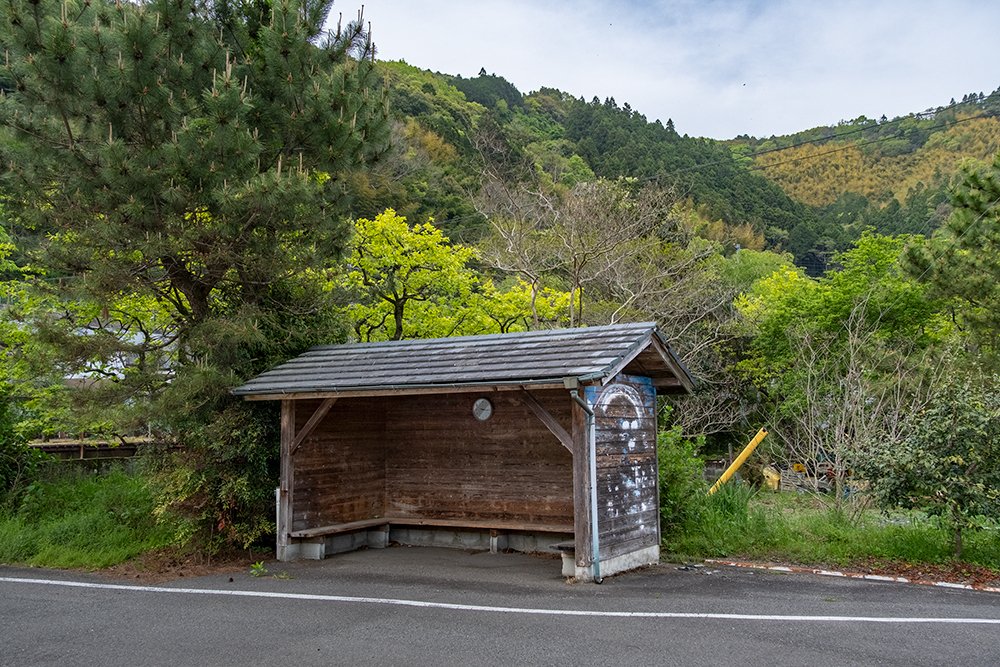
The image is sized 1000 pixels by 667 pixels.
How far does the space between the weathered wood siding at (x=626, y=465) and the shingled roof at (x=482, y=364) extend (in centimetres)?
40

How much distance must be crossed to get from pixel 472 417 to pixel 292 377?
8.51 feet

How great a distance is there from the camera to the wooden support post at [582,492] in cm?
837

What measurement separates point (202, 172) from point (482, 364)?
4.24 meters

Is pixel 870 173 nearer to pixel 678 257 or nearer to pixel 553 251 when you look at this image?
pixel 678 257

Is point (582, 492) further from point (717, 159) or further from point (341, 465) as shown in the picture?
point (717, 159)

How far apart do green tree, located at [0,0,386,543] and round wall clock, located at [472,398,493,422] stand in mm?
2882

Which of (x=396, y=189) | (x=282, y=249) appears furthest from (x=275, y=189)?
(x=396, y=189)

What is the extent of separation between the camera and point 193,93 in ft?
33.6

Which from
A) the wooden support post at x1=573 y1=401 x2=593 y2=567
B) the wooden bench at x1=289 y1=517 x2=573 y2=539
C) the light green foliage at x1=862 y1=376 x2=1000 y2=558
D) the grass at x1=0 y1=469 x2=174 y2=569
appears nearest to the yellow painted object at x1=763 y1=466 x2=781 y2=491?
the light green foliage at x1=862 y1=376 x2=1000 y2=558

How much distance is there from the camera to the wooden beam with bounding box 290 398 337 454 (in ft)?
32.9

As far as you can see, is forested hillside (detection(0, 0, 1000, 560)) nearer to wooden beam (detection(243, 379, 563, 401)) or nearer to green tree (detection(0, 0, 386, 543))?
green tree (detection(0, 0, 386, 543))

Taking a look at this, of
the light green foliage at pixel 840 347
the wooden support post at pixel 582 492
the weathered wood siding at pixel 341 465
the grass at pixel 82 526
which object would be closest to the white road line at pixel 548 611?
the wooden support post at pixel 582 492

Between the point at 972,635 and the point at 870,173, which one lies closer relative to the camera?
the point at 972,635

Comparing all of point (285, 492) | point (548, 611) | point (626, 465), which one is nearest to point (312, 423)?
point (285, 492)
